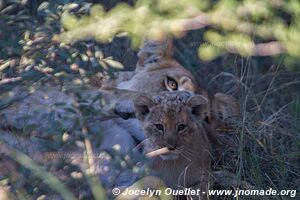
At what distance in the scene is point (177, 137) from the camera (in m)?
4.84

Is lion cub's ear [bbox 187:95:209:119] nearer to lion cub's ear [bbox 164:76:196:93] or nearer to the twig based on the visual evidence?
the twig

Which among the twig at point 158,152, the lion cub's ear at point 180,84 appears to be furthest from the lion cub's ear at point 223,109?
the twig at point 158,152

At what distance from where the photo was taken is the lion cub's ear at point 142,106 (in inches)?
198

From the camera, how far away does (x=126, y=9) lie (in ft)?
13.8

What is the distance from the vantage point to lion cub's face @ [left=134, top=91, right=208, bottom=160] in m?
4.82

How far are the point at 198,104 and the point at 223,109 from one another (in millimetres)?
1040

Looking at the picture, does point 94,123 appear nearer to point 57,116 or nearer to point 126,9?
point 57,116

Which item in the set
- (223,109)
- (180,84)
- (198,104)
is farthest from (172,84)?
(198,104)

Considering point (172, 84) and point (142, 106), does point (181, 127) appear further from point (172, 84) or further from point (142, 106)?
point (172, 84)

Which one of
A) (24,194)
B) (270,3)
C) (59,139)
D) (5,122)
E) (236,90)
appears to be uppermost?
(270,3)

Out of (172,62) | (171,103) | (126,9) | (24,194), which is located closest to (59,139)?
(24,194)

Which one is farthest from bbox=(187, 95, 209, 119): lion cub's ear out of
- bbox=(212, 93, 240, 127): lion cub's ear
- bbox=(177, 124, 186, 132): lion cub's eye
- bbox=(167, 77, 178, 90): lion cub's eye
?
bbox=(167, 77, 178, 90): lion cub's eye

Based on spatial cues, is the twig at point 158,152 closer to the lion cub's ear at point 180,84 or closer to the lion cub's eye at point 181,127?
the lion cub's eye at point 181,127

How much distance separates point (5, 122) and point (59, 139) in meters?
1.60
